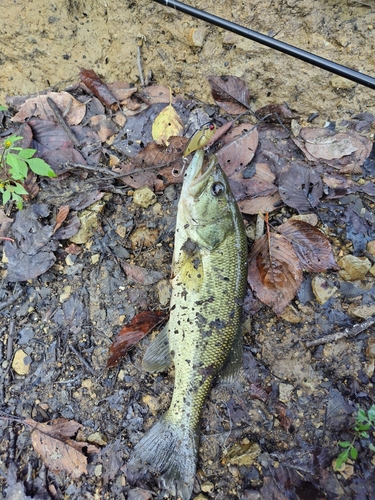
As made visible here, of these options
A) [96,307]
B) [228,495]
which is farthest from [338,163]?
[228,495]

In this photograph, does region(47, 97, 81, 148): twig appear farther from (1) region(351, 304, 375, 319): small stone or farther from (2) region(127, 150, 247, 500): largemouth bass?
(1) region(351, 304, 375, 319): small stone

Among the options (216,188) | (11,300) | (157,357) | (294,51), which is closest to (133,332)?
(157,357)

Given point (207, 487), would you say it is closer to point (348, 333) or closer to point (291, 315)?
point (291, 315)

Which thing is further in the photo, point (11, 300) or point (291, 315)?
point (11, 300)

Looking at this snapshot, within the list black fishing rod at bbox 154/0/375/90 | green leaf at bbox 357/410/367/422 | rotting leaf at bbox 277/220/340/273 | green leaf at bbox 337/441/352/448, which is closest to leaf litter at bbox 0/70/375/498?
rotting leaf at bbox 277/220/340/273

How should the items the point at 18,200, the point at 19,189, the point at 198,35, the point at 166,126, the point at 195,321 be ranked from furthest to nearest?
1. the point at 166,126
2. the point at 198,35
3. the point at 18,200
4. the point at 19,189
5. the point at 195,321

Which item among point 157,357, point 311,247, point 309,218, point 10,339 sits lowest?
point 10,339

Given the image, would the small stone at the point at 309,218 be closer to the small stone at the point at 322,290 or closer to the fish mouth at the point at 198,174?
the small stone at the point at 322,290

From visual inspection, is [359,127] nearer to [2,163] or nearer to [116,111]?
[116,111]
